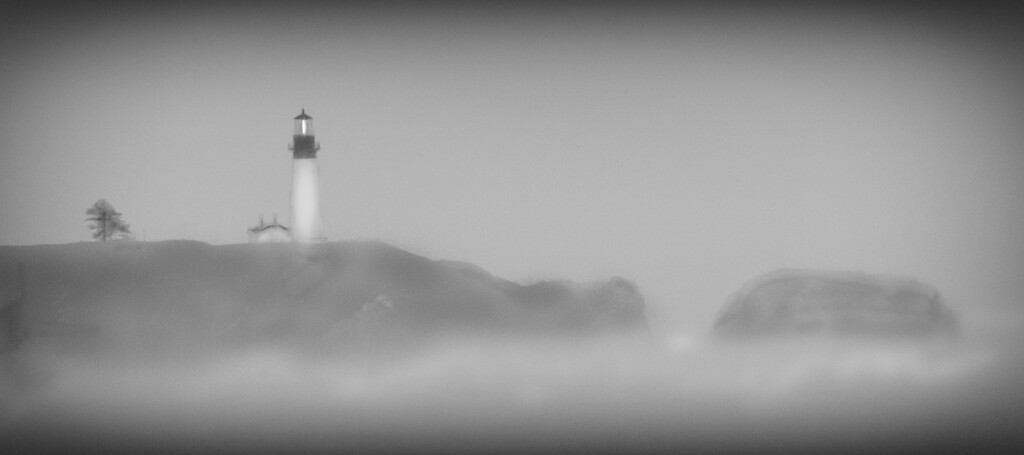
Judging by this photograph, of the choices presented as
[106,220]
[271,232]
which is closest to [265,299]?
[271,232]

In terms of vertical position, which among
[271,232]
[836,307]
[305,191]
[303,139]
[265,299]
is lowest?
[836,307]

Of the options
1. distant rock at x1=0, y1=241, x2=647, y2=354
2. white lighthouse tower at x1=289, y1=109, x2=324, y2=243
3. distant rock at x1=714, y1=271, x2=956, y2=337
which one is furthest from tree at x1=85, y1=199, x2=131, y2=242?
distant rock at x1=714, y1=271, x2=956, y2=337

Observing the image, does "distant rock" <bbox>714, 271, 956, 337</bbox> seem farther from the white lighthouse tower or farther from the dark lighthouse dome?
the dark lighthouse dome

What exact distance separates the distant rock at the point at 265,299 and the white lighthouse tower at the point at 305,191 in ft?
0.70

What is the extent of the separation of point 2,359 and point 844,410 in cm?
1088

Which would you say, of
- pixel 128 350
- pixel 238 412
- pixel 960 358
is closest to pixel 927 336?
pixel 960 358

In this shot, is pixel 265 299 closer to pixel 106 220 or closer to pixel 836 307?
pixel 106 220

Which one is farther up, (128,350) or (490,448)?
(128,350)

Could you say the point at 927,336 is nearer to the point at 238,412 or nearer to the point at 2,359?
the point at 238,412

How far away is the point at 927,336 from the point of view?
21156mm

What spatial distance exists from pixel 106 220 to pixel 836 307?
9625 mm

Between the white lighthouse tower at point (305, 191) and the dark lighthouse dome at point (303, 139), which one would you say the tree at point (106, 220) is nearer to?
the white lighthouse tower at point (305, 191)

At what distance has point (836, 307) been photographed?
21391mm

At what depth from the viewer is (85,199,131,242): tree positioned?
20.9 meters
